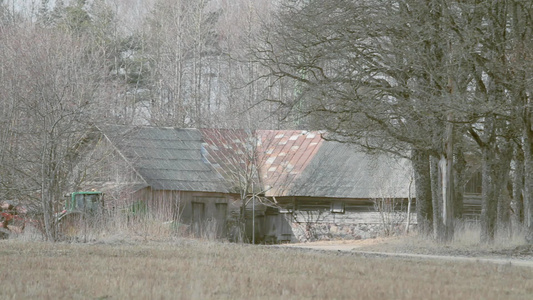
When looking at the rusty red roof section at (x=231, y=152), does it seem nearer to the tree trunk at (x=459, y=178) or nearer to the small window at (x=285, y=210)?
the small window at (x=285, y=210)

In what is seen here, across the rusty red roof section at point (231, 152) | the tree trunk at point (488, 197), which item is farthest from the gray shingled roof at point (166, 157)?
the tree trunk at point (488, 197)

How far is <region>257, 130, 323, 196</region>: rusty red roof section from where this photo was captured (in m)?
43.2

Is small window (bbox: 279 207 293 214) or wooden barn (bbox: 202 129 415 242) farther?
small window (bbox: 279 207 293 214)

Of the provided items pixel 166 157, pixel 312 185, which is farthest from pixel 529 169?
pixel 166 157

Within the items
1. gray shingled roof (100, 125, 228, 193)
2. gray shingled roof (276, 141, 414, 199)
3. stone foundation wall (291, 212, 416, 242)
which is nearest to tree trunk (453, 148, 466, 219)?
gray shingled roof (276, 141, 414, 199)

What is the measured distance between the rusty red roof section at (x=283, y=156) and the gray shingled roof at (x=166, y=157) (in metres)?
2.92

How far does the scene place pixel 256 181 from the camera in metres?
43.6

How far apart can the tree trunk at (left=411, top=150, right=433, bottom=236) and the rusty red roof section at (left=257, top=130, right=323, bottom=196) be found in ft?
48.0

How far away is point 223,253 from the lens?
18.1 metres

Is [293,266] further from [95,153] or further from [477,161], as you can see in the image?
[95,153]

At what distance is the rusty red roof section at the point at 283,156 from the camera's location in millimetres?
43188

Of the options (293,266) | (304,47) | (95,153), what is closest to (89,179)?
(95,153)

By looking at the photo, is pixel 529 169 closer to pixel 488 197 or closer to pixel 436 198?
pixel 488 197

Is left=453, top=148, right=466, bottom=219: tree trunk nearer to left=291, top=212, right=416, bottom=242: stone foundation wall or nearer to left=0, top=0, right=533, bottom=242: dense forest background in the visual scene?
left=0, top=0, right=533, bottom=242: dense forest background
